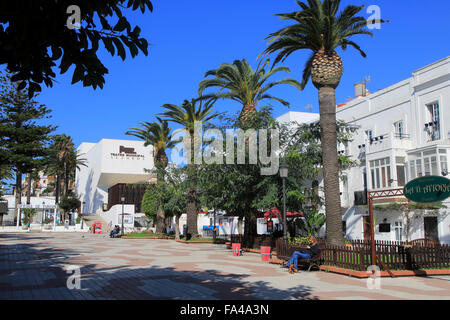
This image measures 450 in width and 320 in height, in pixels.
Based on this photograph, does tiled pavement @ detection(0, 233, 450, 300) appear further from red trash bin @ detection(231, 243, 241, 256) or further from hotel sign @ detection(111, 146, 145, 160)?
hotel sign @ detection(111, 146, 145, 160)

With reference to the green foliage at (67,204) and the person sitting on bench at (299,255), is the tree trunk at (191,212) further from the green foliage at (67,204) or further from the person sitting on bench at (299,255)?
the green foliage at (67,204)

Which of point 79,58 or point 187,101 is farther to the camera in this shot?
point 187,101

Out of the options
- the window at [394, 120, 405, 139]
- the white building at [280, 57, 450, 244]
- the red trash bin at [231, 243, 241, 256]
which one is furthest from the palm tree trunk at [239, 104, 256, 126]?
the window at [394, 120, 405, 139]

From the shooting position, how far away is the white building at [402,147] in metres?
23.7

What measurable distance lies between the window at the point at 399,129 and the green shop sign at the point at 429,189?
1711 cm

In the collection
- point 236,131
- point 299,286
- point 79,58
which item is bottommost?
point 299,286

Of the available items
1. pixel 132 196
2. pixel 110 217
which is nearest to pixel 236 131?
pixel 110 217

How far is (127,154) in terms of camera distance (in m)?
82.2

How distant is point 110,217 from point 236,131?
5412 cm

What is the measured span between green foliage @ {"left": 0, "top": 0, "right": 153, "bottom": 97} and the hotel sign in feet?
259

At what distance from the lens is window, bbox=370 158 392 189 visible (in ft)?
85.8

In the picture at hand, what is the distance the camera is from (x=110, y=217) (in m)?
70.8
